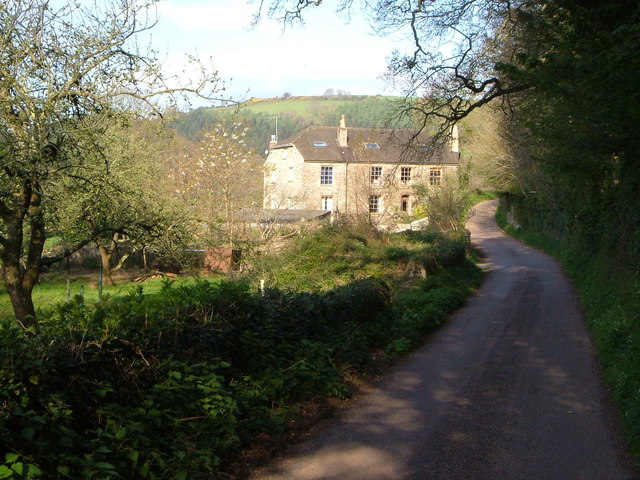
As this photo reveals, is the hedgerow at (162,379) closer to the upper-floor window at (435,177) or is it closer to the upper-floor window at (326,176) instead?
the upper-floor window at (435,177)

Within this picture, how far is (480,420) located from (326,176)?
2024 inches

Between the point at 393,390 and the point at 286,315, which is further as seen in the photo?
the point at 286,315

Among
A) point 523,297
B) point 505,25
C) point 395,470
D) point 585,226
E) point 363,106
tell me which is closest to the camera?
point 395,470

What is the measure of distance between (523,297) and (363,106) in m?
92.2

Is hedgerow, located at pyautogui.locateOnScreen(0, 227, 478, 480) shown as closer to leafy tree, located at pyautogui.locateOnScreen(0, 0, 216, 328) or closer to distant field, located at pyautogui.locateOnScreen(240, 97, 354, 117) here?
leafy tree, located at pyautogui.locateOnScreen(0, 0, 216, 328)

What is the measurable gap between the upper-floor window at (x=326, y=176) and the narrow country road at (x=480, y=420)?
4441 centimetres

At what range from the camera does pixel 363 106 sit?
109 meters

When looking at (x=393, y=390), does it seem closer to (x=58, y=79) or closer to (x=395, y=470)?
(x=395, y=470)

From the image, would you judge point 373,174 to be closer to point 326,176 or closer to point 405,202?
point 405,202

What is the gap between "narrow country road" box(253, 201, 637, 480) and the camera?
6719 millimetres

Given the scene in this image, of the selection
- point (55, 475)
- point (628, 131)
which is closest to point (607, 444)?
point (55, 475)

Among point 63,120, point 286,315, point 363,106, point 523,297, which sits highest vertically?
point 363,106

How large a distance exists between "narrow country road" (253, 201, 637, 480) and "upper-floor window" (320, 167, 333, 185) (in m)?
44.4

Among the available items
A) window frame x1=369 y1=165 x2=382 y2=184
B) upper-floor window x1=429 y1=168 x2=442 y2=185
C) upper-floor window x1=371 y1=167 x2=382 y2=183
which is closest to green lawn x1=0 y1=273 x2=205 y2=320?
window frame x1=369 y1=165 x2=382 y2=184
